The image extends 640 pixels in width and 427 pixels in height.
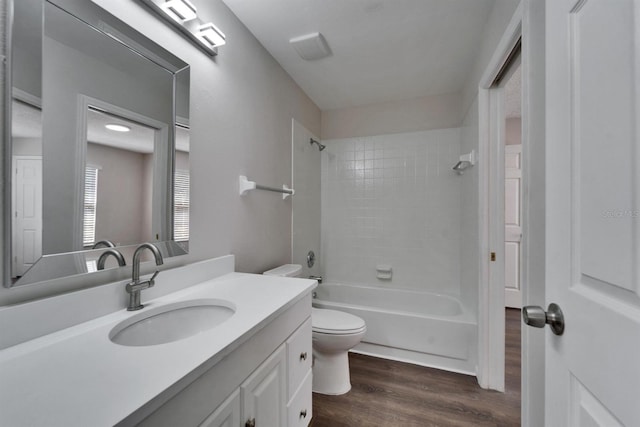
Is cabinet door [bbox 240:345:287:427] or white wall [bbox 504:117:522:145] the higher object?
white wall [bbox 504:117:522:145]

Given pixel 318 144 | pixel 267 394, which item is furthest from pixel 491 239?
pixel 318 144

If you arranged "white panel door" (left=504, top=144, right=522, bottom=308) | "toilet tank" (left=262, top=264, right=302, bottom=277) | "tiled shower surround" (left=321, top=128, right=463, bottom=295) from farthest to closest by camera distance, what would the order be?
1. "white panel door" (left=504, top=144, right=522, bottom=308)
2. "tiled shower surround" (left=321, top=128, right=463, bottom=295)
3. "toilet tank" (left=262, top=264, right=302, bottom=277)

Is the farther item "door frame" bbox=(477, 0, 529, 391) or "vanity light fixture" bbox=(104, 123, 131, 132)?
"door frame" bbox=(477, 0, 529, 391)

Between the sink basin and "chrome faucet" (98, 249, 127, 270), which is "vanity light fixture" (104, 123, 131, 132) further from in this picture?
the sink basin

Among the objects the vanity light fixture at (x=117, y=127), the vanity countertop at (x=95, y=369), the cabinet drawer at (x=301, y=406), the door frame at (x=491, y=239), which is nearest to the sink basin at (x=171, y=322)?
the vanity countertop at (x=95, y=369)

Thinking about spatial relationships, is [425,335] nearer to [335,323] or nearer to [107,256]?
[335,323]

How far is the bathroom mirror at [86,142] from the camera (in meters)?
0.71

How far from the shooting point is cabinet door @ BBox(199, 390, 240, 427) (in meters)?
0.65

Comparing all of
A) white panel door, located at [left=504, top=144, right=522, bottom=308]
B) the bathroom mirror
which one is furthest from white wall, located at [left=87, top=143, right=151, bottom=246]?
white panel door, located at [left=504, top=144, right=522, bottom=308]

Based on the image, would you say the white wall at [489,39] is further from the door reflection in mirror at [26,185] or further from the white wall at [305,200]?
the door reflection in mirror at [26,185]

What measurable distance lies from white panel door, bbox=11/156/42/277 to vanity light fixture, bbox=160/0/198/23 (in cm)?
81

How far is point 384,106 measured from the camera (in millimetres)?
2812

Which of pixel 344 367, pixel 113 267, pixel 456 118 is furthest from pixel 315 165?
pixel 113 267
